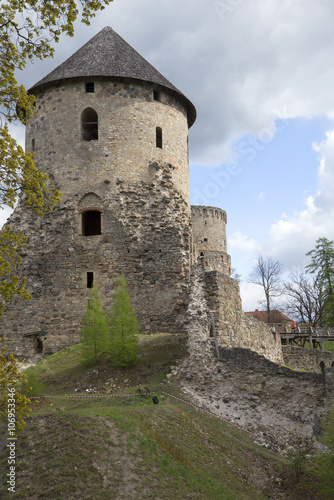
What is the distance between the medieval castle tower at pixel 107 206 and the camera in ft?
56.4

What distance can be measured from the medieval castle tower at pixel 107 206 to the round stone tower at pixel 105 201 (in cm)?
4

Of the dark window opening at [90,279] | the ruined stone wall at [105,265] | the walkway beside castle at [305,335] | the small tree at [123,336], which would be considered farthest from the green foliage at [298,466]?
the walkway beside castle at [305,335]

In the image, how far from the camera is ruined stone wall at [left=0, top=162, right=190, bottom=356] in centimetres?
1705

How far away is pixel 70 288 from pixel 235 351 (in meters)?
6.84

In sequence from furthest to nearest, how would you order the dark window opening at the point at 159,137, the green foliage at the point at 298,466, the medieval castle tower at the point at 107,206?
the dark window opening at the point at 159,137 → the medieval castle tower at the point at 107,206 → the green foliage at the point at 298,466

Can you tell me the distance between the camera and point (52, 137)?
19.0 meters

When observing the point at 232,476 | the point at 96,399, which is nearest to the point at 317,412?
the point at 232,476

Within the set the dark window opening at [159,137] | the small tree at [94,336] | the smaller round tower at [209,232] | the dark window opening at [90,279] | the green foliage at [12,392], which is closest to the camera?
the green foliage at [12,392]

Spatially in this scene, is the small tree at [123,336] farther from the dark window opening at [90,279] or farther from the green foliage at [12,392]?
the green foliage at [12,392]

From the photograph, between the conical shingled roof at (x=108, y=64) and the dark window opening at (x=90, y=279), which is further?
the conical shingled roof at (x=108, y=64)

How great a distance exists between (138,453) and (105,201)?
10.8 meters

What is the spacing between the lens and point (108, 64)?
19.5 meters

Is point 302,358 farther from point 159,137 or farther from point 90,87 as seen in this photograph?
point 90,87

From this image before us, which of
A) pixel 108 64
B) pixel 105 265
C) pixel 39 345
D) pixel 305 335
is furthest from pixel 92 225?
pixel 305 335
